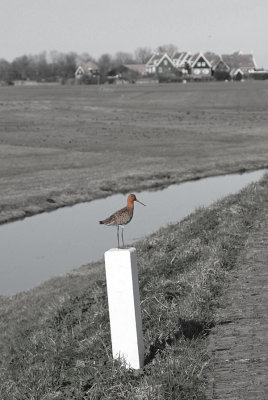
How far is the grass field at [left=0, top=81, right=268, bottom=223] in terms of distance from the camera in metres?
31.3

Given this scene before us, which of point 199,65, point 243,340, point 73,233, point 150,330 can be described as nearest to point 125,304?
point 150,330

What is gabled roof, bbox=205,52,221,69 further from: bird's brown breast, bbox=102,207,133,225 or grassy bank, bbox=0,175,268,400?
bird's brown breast, bbox=102,207,133,225

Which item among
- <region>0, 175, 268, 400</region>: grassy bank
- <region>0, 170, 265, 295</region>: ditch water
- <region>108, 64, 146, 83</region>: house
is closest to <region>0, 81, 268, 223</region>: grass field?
<region>0, 170, 265, 295</region>: ditch water

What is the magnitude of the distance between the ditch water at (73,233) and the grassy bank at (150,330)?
4109mm

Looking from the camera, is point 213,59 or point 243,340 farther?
point 213,59

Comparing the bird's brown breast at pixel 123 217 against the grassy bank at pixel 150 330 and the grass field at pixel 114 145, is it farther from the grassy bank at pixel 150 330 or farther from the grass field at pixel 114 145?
the grass field at pixel 114 145

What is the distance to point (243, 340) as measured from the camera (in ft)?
22.2

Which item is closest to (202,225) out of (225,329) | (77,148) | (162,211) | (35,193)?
(225,329)

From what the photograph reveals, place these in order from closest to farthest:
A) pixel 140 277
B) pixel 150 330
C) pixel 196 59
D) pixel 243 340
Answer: pixel 243 340 < pixel 150 330 < pixel 140 277 < pixel 196 59

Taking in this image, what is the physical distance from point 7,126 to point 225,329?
2076 inches

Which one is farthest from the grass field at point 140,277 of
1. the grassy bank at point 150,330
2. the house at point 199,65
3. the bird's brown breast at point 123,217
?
the house at point 199,65

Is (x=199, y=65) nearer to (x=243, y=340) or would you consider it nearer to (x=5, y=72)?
(x=5, y=72)

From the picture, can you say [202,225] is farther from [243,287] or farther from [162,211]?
[162,211]

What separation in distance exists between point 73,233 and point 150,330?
1561 cm
